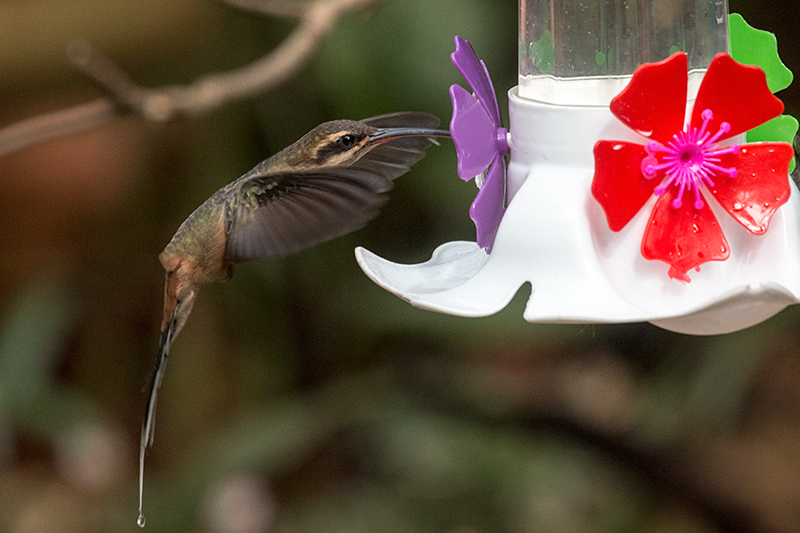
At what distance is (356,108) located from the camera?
7.33ft

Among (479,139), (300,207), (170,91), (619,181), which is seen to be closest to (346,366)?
(170,91)

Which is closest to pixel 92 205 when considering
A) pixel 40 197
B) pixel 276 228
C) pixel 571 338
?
pixel 40 197

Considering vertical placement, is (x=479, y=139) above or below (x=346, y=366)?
above

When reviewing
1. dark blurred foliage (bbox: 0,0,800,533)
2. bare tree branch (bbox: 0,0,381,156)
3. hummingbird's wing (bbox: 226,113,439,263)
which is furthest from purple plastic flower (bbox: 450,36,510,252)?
dark blurred foliage (bbox: 0,0,800,533)

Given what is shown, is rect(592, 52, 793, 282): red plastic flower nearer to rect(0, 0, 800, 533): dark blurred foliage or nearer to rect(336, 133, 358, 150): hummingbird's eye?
rect(336, 133, 358, 150): hummingbird's eye

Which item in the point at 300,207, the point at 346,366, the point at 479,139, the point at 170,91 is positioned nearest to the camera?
the point at 479,139

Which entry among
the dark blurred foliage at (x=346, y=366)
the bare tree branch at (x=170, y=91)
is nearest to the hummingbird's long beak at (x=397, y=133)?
the bare tree branch at (x=170, y=91)

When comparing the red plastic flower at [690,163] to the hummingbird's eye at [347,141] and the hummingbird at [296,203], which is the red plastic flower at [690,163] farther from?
the hummingbird's eye at [347,141]

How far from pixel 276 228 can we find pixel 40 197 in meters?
2.48

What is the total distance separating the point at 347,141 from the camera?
121 centimetres

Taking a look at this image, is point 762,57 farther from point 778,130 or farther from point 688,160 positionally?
point 688,160

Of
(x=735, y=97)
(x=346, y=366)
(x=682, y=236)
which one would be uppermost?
(x=735, y=97)

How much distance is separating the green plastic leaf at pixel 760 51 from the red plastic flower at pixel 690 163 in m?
0.19

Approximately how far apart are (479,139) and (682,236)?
0.26m
